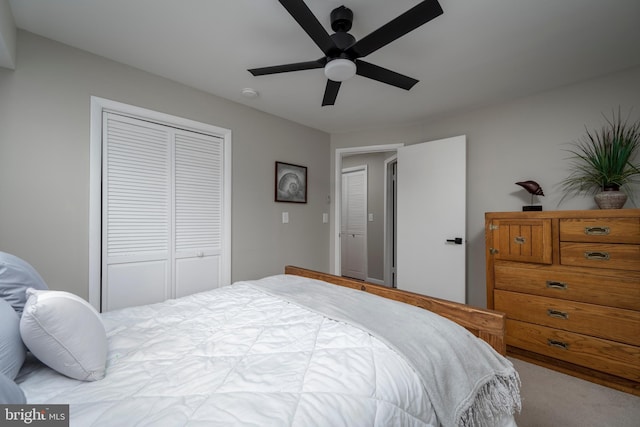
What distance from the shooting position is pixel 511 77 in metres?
2.24

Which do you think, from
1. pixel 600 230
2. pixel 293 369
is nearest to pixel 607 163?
pixel 600 230

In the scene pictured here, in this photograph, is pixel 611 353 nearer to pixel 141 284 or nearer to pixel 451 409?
pixel 451 409

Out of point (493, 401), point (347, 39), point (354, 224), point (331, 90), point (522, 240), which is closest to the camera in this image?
point (493, 401)

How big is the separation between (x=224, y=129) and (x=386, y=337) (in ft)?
7.99

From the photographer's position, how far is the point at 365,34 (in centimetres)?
173

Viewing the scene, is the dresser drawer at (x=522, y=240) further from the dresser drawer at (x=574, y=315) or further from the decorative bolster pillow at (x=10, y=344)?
the decorative bolster pillow at (x=10, y=344)

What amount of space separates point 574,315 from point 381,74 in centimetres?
221

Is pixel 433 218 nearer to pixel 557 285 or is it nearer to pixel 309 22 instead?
pixel 557 285

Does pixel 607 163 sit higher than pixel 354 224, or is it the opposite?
pixel 607 163

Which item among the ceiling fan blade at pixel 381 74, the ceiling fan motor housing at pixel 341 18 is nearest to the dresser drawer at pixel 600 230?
the ceiling fan blade at pixel 381 74

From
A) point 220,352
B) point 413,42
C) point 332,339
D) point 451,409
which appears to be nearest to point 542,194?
point 413,42

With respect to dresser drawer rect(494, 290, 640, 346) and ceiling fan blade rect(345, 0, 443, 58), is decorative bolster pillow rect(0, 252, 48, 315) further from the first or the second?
dresser drawer rect(494, 290, 640, 346)

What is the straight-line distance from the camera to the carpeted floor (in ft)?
5.08
